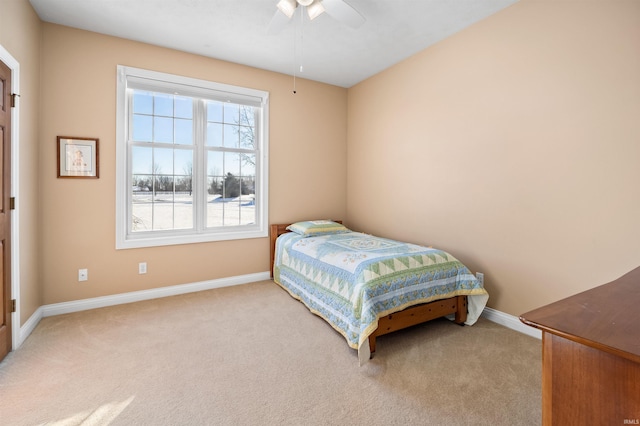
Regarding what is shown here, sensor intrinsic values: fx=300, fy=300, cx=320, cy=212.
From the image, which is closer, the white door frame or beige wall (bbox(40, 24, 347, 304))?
the white door frame

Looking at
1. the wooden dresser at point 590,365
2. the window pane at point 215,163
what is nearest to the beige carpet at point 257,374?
the wooden dresser at point 590,365

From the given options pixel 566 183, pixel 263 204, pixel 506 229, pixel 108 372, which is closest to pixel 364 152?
pixel 263 204

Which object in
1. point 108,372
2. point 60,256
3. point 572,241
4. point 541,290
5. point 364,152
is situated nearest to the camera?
point 108,372

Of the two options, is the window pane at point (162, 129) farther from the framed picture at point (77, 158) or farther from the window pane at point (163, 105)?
the framed picture at point (77, 158)

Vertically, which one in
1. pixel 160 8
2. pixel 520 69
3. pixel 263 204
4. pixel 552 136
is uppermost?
pixel 160 8

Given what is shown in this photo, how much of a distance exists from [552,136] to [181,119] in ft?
12.0

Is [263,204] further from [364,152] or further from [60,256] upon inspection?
[60,256]

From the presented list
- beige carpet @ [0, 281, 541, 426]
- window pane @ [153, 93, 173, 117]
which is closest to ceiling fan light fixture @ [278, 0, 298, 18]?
window pane @ [153, 93, 173, 117]

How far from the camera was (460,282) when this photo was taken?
260cm

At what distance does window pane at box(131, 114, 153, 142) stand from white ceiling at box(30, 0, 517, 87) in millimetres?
788

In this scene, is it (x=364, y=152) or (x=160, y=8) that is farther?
(x=364, y=152)

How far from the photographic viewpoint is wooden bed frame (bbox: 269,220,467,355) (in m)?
2.25

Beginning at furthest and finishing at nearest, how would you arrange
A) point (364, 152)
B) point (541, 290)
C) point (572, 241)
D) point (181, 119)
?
point (364, 152) < point (181, 119) < point (541, 290) < point (572, 241)

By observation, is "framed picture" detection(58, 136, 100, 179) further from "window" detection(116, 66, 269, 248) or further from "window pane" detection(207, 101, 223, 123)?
"window pane" detection(207, 101, 223, 123)
